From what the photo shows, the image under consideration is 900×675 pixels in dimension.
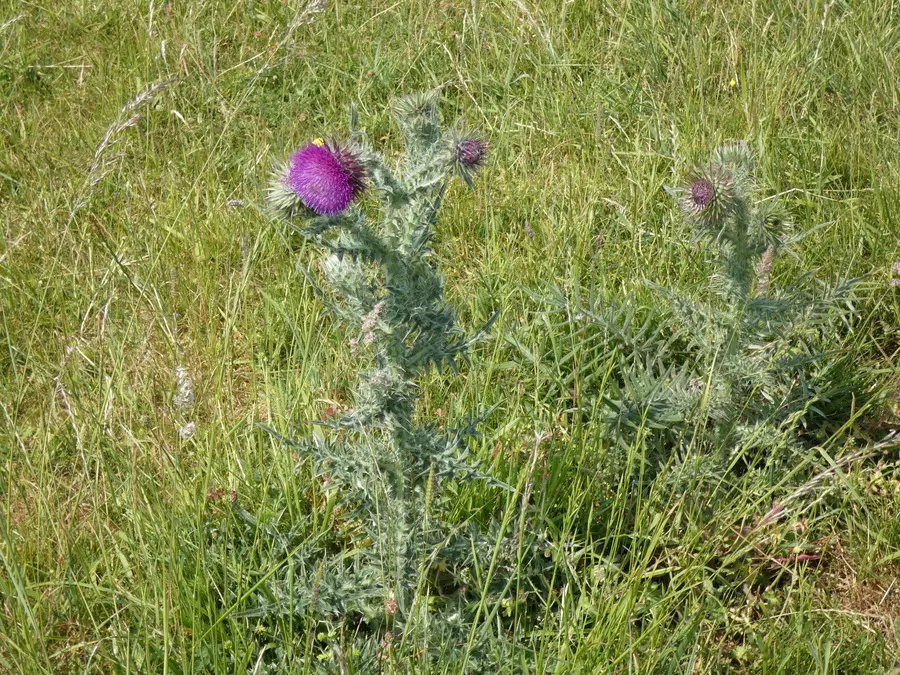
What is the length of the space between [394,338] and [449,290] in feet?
3.70

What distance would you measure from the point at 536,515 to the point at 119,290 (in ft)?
5.12

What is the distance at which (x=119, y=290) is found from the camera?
288 centimetres

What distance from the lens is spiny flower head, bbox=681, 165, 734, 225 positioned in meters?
2.16

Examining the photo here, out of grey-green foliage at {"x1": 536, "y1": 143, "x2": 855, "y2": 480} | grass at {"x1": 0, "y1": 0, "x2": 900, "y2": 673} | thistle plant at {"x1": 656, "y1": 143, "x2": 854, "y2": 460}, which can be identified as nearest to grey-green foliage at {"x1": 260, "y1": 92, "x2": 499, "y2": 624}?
grass at {"x1": 0, "y1": 0, "x2": 900, "y2": 673}

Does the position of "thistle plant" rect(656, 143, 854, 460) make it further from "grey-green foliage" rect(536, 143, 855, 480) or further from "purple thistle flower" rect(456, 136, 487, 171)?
"purple thistle flower" rect(456, 136, 487, 171)

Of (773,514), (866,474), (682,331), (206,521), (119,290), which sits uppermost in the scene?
(119,290)

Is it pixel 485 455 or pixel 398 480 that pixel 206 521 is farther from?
pixel 485 455

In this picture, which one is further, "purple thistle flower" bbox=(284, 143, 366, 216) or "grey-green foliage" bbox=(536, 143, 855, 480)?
"grey-green foliage" bbox=(536, 143, 855, 480)

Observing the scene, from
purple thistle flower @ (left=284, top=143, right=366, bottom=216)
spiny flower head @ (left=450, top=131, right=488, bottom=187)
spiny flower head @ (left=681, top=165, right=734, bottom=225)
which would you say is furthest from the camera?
spiny flower head @ (left=681, top=165, right=734, bottom=225)

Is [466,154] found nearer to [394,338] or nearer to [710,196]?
[394,338]

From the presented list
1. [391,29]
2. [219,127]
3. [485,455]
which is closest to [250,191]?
[219,127]

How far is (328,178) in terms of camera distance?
5.83 ft

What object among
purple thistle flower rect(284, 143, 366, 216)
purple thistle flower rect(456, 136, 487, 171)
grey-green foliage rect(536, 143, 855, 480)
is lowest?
grey-green foliage rect(536, 143, 855, 480)

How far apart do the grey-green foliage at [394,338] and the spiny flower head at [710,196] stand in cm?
62
